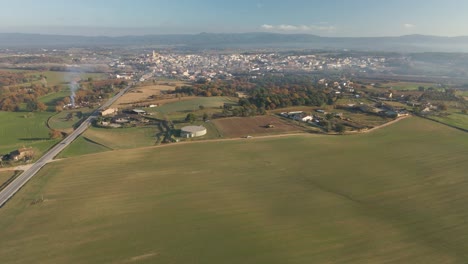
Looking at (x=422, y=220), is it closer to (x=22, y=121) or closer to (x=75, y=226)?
(x=75, y=226)

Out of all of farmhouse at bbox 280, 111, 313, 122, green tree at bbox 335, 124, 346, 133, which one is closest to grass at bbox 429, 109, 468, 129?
green tree at bbox 335, 124, 346, 133

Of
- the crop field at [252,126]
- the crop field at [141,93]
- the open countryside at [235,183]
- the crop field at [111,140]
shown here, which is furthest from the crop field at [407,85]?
the crop field at [111,140]

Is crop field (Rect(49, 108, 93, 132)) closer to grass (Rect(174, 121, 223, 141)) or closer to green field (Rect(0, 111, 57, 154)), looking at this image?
green field (Rect(0, 111, 57, 154))

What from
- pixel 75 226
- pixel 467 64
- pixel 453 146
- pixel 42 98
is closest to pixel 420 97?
pixel 453 146

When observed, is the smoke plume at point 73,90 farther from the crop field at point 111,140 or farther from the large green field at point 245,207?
the large green field at point 245,207

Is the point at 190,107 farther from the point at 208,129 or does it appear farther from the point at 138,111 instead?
the point at 208,129

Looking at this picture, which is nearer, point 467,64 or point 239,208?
point 239,208
